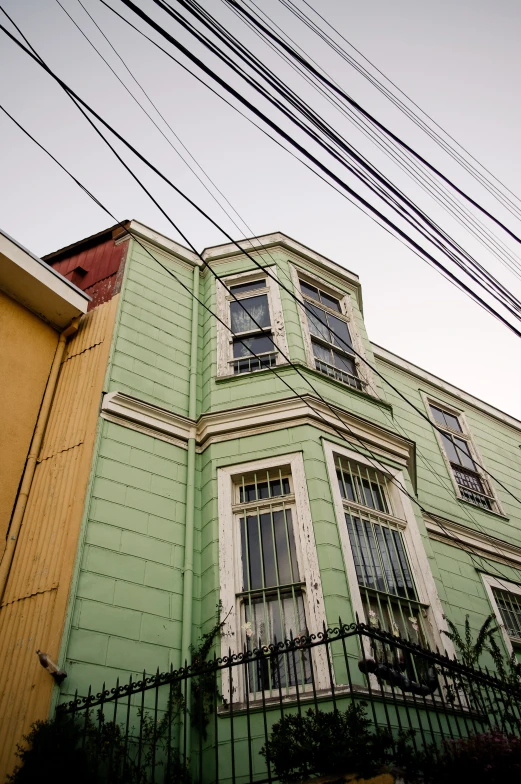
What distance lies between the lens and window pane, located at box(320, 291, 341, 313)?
1162 centimetres

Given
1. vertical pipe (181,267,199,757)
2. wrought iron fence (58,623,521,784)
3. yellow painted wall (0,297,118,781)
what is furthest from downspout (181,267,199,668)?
yellow painted wall (0,297,118,781)

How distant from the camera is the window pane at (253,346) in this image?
1004 centimetres

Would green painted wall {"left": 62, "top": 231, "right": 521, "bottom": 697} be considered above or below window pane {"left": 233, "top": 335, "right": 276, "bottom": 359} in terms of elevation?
below

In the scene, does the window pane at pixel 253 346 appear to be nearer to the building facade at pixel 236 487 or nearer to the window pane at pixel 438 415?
the building facade at pixel 236 487

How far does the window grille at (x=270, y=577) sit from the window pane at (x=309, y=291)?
4344 mm

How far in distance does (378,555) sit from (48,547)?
3991 mm

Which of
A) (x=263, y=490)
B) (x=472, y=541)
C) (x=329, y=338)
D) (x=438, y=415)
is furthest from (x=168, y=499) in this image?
(x=438, y=415)

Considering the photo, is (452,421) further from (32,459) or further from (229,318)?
(32,459)

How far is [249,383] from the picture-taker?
927 centimetres

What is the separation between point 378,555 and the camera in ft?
25.4

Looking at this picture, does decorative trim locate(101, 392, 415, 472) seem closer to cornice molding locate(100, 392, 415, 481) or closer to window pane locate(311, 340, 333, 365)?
cornice molding locate(100, 392, 415, 481)

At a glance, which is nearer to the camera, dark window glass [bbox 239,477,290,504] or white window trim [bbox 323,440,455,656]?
white window trim [bbox 323,440,455,656]

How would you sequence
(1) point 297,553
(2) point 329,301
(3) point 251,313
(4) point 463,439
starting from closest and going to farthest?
(1) point 297,553 < (3) point 251,313 < (2) point 329,301 < (4) point 463,439

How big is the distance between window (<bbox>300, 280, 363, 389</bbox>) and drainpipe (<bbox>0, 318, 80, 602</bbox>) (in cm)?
396
